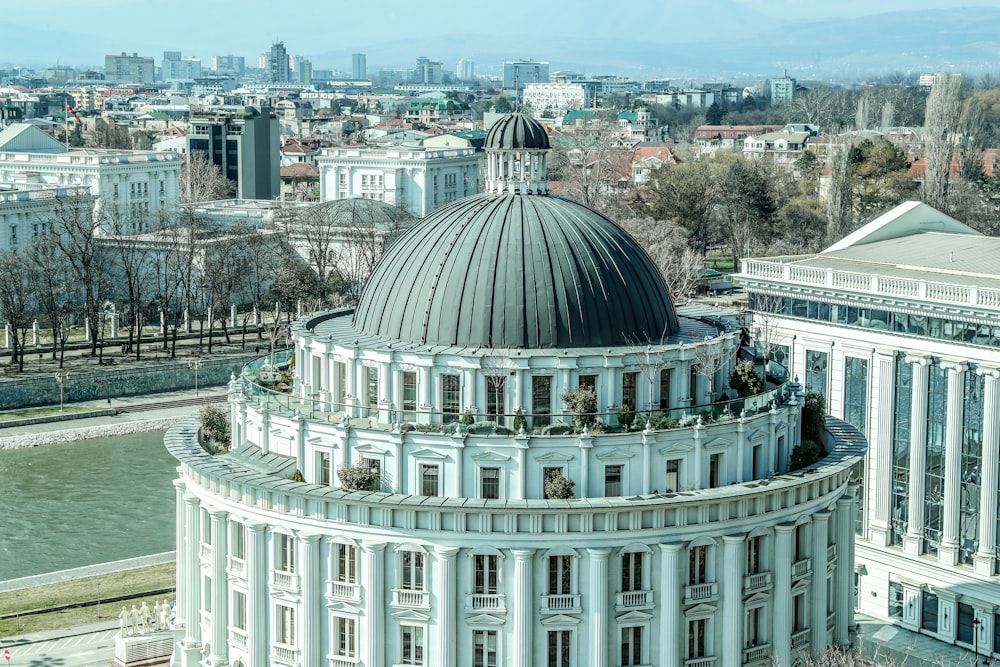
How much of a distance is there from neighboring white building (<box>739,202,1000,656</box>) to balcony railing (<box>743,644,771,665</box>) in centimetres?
1761

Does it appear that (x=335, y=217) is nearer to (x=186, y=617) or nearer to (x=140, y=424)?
(x=140, y=424)

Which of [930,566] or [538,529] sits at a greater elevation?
[538,529]

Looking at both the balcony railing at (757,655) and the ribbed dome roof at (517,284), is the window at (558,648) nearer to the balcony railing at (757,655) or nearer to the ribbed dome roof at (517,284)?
the balcony railing at (757,655)

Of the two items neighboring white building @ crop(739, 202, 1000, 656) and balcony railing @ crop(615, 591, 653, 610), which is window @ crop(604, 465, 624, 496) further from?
neighboring white building @ crop(739, 202, 1000, 656)

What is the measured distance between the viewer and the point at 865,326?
244 feet

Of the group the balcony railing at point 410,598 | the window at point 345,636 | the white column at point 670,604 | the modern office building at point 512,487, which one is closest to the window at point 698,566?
the modern office building at point 512,487

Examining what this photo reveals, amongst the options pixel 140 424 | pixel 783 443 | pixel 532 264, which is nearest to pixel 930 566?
pixel 783 443

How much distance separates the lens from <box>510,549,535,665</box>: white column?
51.4 meters

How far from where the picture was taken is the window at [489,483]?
5234cm

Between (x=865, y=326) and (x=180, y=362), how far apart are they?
61.4 m

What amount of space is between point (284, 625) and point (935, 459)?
30.5 m

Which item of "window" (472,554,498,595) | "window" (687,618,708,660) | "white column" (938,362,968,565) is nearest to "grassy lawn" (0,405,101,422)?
"white column" (938,362,968,565)

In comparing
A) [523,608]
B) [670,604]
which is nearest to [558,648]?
[523,608]

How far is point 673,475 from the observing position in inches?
2098
